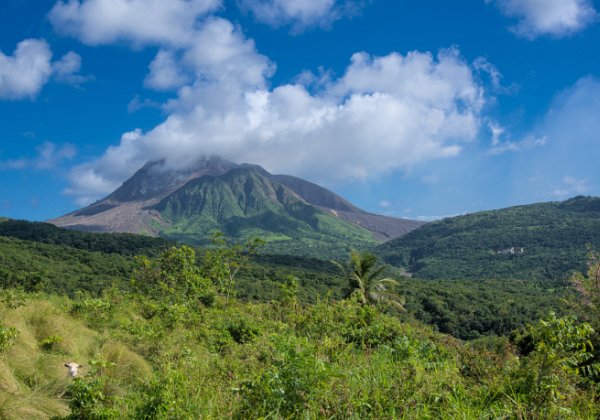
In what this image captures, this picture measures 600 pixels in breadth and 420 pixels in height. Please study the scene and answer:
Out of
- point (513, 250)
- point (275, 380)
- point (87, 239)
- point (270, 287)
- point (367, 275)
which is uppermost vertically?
point (87, 239)

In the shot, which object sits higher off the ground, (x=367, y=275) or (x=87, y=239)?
(x=87, y=239)

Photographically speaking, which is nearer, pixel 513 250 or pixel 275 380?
pixel 275 380

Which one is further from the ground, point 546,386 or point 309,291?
point 546,386

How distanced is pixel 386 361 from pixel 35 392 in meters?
4.48

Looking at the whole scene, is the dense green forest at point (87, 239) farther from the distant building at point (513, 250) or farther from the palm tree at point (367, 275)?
the distant building at point (513, 250)

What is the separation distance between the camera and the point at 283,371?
4035 millimetres

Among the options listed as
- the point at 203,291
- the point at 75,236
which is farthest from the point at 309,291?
the point at 75,236

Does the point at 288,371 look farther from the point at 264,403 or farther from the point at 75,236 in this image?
the point at 75,236

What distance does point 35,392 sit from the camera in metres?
5.34

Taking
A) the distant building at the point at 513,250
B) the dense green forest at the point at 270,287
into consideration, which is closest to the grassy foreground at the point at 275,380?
the dense green forest at the point at 270,287

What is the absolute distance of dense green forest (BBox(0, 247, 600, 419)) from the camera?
12.8 feet

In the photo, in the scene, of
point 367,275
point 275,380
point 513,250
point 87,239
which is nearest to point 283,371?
point 275,380

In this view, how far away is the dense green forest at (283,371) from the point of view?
389cm

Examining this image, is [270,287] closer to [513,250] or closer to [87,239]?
[87,239]
